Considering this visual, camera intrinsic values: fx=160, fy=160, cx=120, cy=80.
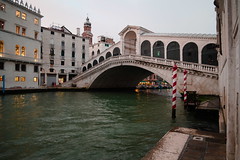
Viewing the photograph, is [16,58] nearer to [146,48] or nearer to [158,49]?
[146,48]

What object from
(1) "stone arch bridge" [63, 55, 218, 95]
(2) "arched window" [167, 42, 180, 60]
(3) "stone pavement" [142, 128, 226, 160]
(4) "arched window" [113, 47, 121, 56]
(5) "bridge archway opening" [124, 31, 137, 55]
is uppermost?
(5) "bridge archway opening" [124, 31, 137, 55]

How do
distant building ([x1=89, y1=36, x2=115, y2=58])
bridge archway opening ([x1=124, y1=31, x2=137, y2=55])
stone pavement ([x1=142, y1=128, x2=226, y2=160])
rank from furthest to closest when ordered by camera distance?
distant building ([x1=89, y1=36, x2=115, y2=58]), bridge archway opening ([x1=124, y1=31, x2=137, y2=55]), stone pavement ([x1=142, y1=128, x2=226, y2=160])

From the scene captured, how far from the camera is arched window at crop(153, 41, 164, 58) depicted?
65.9 feet

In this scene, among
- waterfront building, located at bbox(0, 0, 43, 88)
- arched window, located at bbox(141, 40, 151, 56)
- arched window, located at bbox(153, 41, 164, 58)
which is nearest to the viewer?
waterfront building, located at bbox(0, 0, 43, 88)

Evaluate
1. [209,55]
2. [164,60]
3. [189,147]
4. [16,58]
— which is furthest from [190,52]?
[16,58]

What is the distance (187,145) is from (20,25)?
24.6 metres

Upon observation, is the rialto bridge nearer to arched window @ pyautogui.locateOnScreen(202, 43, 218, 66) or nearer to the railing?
arched window @ pyautogui.locateOnScreen(202, 43, 218, 66)

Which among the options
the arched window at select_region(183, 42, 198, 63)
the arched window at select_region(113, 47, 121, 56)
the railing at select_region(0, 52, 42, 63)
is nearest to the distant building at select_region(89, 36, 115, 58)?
the arched window at select_region(113, 47, 121, 56)

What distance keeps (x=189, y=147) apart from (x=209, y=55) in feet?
52.0

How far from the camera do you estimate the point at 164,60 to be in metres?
17.0

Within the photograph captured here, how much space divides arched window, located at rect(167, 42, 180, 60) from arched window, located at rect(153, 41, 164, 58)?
35.9 inches

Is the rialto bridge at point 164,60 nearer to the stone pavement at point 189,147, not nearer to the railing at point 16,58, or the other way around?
the railing at point 16,58

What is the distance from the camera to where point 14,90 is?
17625mm

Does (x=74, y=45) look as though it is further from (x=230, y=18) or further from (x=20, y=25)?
(x=230, y=18)
